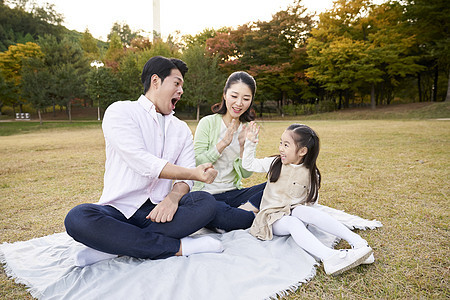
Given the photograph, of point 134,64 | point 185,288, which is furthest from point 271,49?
point 185,288

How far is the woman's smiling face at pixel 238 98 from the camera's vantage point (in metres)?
2.67

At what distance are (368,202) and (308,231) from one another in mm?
1693

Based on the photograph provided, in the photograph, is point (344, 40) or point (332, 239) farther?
point (344, 40)

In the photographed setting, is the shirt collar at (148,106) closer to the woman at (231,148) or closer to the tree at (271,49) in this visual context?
the woman at (231,148)

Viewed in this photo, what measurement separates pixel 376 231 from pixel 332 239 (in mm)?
484

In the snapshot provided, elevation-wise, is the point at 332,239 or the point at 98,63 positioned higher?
the point at 98,63

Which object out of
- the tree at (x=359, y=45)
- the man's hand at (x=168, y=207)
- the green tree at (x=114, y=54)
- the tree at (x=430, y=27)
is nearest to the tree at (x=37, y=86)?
the green tree at (x=114, y=54)

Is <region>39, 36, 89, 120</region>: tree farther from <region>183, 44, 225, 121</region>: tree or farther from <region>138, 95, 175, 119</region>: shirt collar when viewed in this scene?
<region>138, 95, 175, 119</region>: shirt collar

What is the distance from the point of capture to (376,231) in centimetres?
260

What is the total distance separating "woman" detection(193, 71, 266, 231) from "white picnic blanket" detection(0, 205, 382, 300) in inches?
18.3

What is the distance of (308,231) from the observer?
7.11ft

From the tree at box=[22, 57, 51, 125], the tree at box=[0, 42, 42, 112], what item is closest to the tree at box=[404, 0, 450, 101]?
the tree at box=[22, 57, 51, 125]

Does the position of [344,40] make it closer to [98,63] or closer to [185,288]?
[98,63]

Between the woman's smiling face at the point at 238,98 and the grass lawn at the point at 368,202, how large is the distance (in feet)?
4.72
